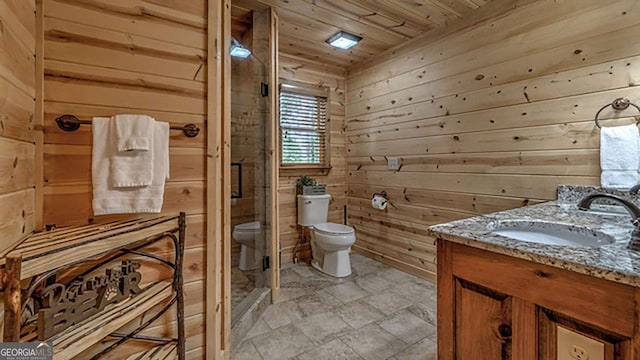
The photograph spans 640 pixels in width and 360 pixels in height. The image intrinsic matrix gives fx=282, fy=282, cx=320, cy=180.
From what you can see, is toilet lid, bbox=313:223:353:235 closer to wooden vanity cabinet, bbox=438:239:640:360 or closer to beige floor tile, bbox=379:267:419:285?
beige floor tile, bbox=379:267:419:285

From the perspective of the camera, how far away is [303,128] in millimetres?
3266

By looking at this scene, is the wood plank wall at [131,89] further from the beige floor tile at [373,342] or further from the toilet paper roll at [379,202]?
the toilet paper roll at [379,202]

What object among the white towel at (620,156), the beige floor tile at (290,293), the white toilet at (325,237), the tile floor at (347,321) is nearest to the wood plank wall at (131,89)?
the tile floor at (347,321)

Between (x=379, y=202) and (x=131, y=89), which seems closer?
(x=131, y=89)

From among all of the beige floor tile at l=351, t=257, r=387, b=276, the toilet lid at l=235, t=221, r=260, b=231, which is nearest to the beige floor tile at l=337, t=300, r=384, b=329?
the beige floor tile at l=351, t=257, r=387, b=276

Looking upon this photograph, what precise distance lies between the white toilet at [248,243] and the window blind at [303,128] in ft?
2.83

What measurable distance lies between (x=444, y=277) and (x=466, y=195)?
1.56 m

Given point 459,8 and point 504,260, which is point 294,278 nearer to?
point 504,260

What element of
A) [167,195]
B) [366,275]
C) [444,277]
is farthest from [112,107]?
[366,275]

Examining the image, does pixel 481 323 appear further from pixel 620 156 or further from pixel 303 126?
pixel 303 126

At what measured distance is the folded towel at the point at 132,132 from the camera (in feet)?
3.72

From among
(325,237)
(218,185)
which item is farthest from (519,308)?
(325,237)

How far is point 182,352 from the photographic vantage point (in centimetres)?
129

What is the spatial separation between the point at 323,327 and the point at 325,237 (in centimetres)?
91
